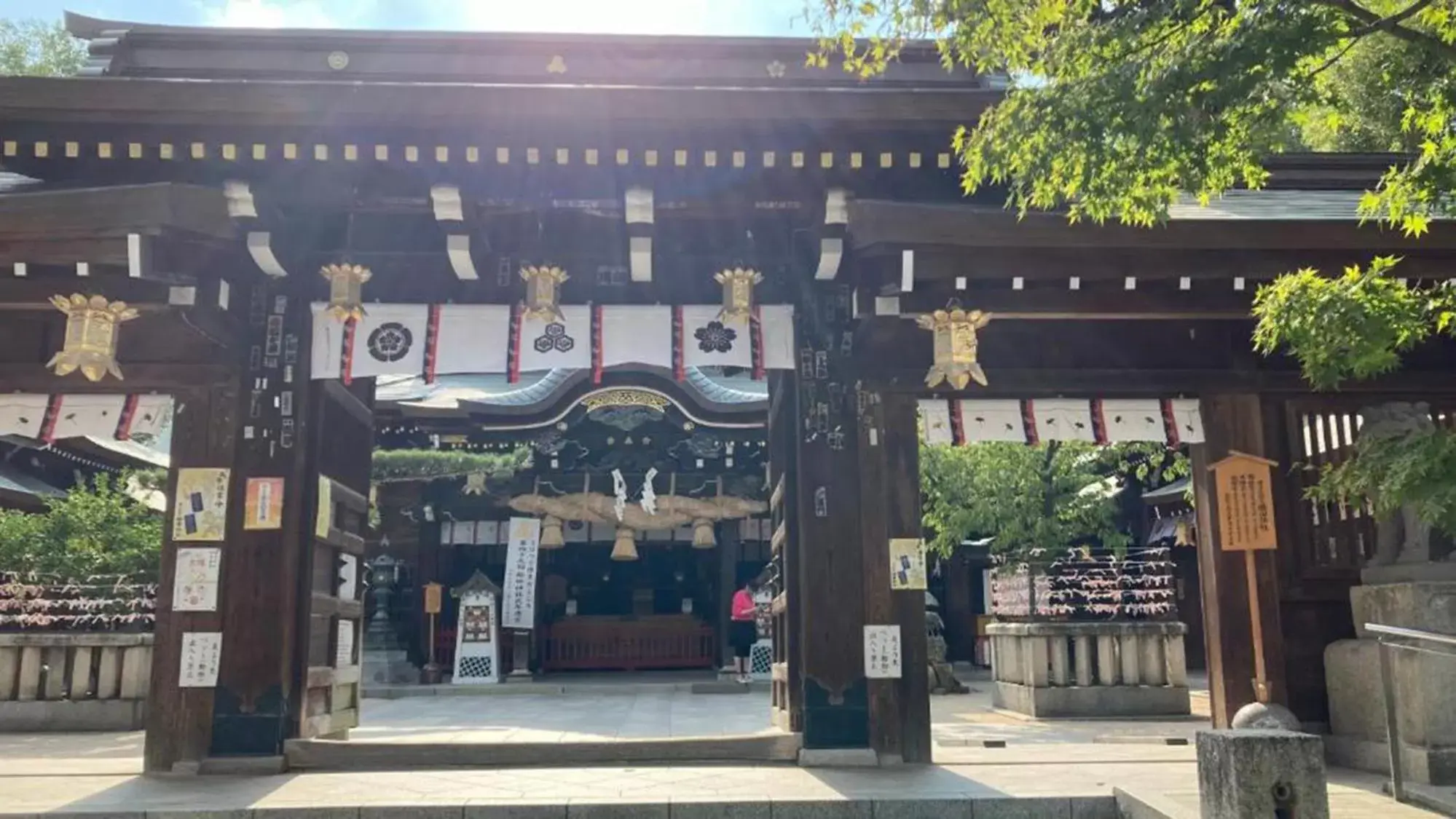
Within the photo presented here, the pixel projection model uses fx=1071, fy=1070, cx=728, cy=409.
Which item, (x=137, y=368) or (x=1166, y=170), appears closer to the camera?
(x=1166, y=170)

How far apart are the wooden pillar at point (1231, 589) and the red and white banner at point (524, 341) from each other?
3780 millimetres

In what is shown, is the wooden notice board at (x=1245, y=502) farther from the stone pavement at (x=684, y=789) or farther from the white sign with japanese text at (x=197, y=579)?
the white sign with japanese text at (x=197, y=579)

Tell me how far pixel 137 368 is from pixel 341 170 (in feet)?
8.26

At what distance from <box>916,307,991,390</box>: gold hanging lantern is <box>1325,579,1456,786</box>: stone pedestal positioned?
3286 mm

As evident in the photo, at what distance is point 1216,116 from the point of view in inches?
225

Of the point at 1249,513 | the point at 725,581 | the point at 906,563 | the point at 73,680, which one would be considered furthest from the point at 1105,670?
the point at 73,680

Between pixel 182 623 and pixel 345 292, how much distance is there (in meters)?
2.83

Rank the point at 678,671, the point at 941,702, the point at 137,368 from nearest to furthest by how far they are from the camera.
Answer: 1. the point at 137,368
2. the point at 941,702
3. the point at 678,671

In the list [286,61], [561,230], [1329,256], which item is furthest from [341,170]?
[1329,256]

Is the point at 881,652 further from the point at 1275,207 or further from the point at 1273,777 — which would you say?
the point at 1275,207

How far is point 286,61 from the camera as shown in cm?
1058

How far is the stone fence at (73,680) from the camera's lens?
1210cm

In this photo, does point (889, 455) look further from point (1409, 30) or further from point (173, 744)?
A: point (173, 744)

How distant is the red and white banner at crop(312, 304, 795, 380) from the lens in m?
8.69
